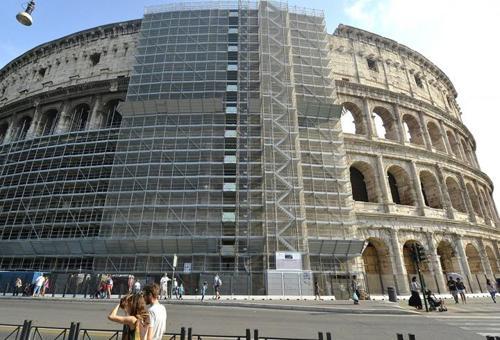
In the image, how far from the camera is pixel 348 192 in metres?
20.0

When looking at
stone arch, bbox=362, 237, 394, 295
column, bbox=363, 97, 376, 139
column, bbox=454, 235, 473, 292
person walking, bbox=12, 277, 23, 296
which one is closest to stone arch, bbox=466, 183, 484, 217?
column, bbox=454, 235, 473, 292

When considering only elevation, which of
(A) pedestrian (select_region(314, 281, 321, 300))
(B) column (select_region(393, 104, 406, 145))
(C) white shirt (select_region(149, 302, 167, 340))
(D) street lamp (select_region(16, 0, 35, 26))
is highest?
(B) column (select_region(393, 104, 406, 145))

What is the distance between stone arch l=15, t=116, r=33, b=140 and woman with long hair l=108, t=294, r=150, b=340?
1205 inches

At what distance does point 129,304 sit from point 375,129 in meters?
24.7

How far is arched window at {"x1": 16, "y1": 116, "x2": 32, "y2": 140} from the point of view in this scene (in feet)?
90.3

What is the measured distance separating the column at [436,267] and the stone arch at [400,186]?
295 centimetres

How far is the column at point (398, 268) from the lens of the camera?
1865 cm

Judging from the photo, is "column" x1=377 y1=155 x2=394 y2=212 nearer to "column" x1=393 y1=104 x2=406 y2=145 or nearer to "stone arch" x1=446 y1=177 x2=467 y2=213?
"column" x1=393 y1=104 x2=406 y2=145

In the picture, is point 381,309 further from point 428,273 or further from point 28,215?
point 28,215

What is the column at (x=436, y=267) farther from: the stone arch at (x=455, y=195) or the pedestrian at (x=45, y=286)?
the pedestrian at (x=45, y=286)

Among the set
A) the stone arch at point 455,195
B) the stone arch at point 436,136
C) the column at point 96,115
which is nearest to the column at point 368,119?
the stone arch at point 436,136

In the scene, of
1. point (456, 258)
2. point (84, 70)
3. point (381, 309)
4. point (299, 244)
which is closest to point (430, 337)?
point (381, 309)

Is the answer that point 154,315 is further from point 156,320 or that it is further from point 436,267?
point 436,267

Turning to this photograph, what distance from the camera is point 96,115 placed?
24719 millimetres
